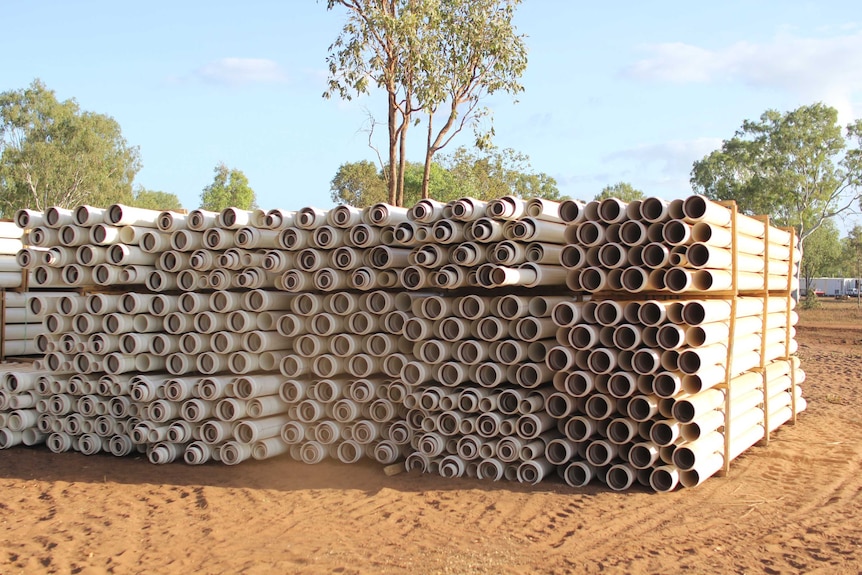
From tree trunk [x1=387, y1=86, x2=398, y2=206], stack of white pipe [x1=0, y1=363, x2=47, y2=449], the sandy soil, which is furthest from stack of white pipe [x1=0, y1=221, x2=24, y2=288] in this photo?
tree trunk [x1=387, y1=86, x2=398, y2=206]

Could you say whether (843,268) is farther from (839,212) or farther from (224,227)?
(224,227)

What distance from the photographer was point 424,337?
7371mm

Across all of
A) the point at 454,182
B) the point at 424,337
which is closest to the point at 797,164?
the point at 454,182

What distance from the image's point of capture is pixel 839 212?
127 feet

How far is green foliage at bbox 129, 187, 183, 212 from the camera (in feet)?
186

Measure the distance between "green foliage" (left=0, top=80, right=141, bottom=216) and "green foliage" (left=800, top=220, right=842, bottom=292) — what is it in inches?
1836

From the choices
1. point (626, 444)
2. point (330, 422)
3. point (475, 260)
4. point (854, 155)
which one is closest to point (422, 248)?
point (475, 260)

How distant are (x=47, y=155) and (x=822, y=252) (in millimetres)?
55857

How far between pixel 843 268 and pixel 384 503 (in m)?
75.5

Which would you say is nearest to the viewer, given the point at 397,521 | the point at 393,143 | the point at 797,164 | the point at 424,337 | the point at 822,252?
the point at 397,521

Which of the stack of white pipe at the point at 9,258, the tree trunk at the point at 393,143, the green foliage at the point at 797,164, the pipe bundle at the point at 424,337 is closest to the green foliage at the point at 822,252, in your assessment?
the green foliage at the point at 797,164

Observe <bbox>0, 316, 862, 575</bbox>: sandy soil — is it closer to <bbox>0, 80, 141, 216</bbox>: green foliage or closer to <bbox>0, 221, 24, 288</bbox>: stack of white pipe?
<bbox>0, 221, 24, 288</bbox>: stack of white pipe

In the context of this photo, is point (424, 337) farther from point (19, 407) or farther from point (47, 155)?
point (47, 155)

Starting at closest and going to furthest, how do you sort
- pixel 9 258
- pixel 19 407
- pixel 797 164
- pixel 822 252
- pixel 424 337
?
pixel 424 337 → pixel 19 407 → pixel 9 258 → pixel 797 164 → pixel 822 252
